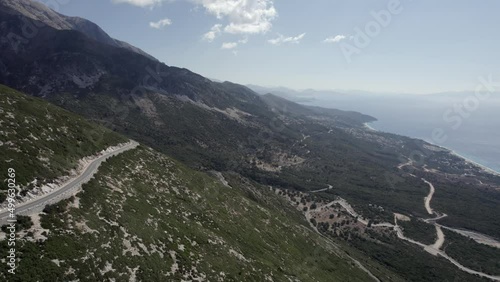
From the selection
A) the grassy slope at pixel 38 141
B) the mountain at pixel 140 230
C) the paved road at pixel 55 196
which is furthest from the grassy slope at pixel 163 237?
the grassy slope at pixel 38 141

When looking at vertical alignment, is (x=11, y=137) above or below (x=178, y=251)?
above

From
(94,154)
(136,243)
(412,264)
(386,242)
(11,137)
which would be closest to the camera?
(136,243)

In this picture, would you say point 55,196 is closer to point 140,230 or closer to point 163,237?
point 140,230

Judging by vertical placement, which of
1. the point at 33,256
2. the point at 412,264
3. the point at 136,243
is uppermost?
the point at 33,256

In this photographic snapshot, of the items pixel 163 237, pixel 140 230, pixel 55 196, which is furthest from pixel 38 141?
pixel 163 237

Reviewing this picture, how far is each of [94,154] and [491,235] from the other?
228008mm

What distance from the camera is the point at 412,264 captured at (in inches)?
5561

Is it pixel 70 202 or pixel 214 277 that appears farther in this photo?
pixel 214 277

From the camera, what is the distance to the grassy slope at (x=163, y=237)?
3225 centimetres

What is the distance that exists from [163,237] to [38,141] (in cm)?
2569

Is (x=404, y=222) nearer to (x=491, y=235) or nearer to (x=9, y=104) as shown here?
(x=491, y=235)

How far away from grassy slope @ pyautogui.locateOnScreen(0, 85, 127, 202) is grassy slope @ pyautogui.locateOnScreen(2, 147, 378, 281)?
5.64 metres

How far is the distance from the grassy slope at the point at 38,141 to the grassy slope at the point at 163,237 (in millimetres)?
5640

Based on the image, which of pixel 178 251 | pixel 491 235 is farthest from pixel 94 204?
pixel 491 235
